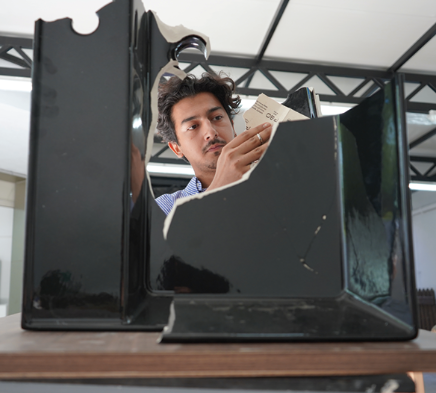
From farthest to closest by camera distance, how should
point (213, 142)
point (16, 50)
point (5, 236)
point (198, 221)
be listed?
point (5, 236) < point (16, 50) < point (213, 142) < point (198, 221)

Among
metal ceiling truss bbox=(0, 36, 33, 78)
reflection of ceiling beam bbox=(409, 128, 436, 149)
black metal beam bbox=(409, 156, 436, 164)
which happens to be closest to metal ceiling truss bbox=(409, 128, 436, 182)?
black metal beam bbox=(409, 156, 436, 164)

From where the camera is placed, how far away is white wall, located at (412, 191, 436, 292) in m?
7.57

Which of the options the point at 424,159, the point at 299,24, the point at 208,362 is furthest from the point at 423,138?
the point at 208,362

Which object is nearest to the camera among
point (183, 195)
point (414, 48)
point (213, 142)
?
point (213, 142)

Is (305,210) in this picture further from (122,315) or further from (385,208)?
(122,315)

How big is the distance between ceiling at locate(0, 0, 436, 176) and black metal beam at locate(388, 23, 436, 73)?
34 mm

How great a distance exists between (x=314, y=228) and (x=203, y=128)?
1.05m

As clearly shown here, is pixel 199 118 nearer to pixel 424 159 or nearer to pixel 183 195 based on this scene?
pixel 183 195

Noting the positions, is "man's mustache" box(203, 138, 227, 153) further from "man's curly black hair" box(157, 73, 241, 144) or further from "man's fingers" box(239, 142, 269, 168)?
"man's fingers" box(239, 142, 269, 168)

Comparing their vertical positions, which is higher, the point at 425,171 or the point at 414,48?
the point at 414,48

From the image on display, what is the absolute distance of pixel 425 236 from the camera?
7809 millimetres

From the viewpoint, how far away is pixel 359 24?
2.78m

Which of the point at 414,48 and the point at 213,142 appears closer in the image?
the point at 213,142

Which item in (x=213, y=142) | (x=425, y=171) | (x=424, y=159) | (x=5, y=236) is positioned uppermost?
(x=424, y=159)
